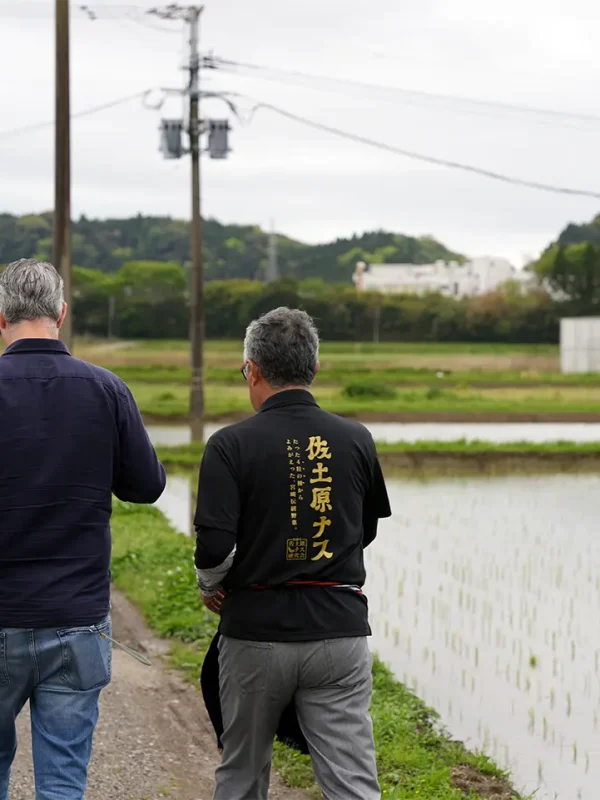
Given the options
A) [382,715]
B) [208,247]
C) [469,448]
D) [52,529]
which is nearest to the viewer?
[52,529]

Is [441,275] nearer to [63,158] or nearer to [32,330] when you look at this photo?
[63,158]

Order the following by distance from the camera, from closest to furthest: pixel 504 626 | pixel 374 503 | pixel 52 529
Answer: pixel 52 529 < pixel 374 503 < pixel 504 626

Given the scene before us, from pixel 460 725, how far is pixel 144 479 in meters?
2.93

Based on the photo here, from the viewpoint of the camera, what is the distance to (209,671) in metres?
3.11

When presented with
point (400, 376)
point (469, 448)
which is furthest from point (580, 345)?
point (469, 448)

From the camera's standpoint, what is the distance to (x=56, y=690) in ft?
8.95

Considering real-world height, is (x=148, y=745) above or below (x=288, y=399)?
below

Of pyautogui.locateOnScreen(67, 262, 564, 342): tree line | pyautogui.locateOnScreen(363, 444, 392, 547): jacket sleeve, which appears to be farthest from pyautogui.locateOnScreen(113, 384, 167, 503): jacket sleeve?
pyautogui.locateOnScreen(67, 262, 564, 342): tree line

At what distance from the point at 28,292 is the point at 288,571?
883mm

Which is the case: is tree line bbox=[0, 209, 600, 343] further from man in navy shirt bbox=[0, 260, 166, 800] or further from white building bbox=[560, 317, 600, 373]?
man in navy shirt bbox=[0, 260, 166, 800]

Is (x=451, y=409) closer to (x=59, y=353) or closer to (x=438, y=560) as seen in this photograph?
(x=438, y=560)

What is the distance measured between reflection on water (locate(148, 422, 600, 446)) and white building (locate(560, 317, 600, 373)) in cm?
1511

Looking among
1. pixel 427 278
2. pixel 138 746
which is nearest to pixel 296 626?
pixel 138 746

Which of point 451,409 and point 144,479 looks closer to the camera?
point 144,479
